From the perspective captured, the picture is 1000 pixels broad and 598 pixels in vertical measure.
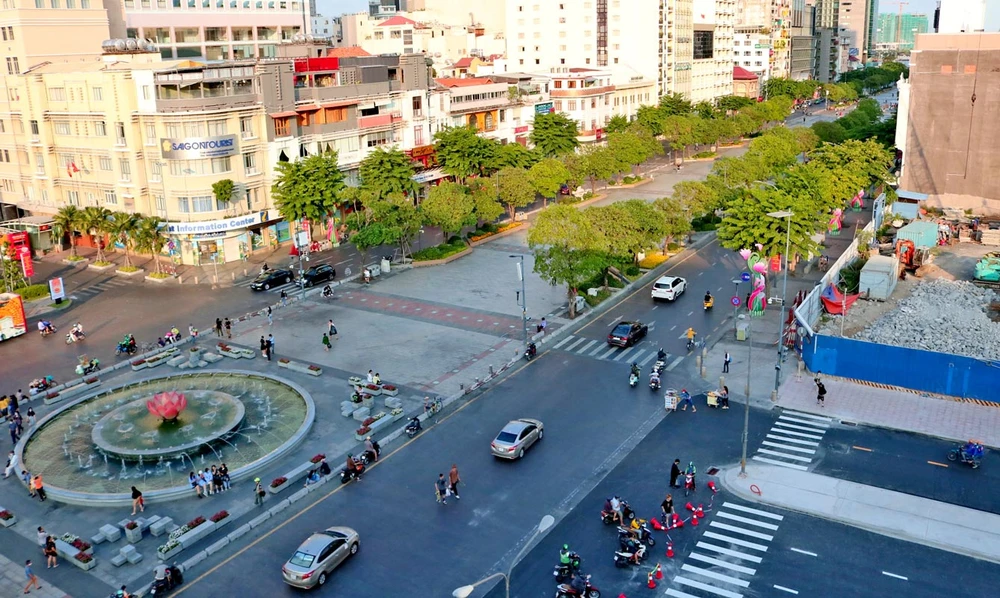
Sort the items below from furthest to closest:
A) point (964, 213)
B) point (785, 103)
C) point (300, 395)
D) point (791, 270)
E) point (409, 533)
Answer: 1. point (785, 103)
2. point (964, 213)
3. point (791, 270)
4. point (300, 395)
5. point (409, 533)

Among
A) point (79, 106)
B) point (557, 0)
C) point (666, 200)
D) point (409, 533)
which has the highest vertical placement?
point (557, 0)

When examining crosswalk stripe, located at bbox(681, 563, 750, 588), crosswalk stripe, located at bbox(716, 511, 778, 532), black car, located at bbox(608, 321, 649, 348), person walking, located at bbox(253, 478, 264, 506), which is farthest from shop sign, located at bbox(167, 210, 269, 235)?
crosswalk stripe, located at bbox(681, 563, 750, 588)

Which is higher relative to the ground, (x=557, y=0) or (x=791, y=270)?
(x=557, y=0)

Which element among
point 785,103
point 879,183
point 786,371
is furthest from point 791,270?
point 785,103

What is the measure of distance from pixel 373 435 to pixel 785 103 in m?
154

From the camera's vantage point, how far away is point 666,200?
7912cm

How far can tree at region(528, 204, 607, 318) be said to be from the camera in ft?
203

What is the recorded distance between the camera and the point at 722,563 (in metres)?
33.9

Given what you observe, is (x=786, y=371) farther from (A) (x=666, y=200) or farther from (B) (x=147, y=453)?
(B) (x=147, y=453)

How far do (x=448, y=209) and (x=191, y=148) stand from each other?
24777 mm

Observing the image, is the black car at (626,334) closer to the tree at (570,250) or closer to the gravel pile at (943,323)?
the tree at (570,250)

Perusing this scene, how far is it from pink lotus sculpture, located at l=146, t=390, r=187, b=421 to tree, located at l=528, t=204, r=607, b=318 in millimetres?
27342

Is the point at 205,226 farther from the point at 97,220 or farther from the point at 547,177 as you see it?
the point at 547,177

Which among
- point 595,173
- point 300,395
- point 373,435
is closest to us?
point 373,435
